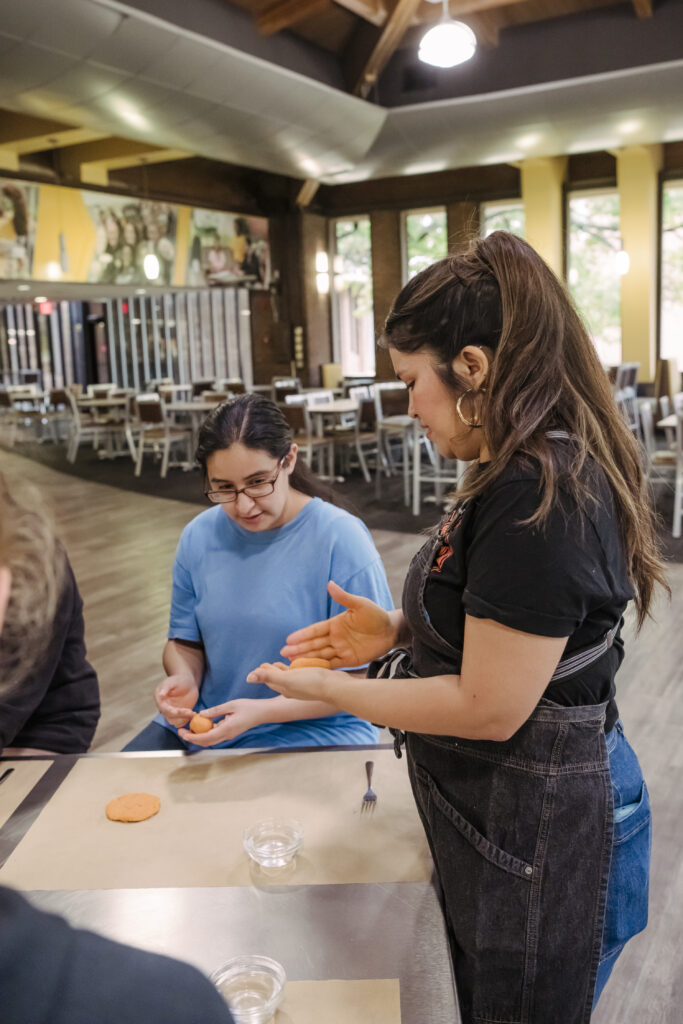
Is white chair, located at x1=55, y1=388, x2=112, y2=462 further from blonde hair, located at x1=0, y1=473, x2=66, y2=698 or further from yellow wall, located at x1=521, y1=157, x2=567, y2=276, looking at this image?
blonde hair, located at x1=0, y1=473, x2=66, y2=698

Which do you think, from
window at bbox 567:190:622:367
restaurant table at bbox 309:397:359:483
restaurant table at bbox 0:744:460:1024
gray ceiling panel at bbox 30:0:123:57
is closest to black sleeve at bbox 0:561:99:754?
restaurant table at bbox 0:744:460:1024

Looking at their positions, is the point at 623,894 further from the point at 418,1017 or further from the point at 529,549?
the point at 529,549

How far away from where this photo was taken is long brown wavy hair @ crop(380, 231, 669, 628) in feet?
3.19

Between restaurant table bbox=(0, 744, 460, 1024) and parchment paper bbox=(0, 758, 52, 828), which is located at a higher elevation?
parchment paper bbox=(0, 758, 52, 828)

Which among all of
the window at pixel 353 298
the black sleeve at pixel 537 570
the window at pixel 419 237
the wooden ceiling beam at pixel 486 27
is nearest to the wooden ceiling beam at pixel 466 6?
the wooden ceiling beam at pixel 486 27

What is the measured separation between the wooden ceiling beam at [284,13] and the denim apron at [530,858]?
692 centimetres

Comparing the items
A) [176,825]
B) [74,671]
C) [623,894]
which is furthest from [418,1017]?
[74,671]

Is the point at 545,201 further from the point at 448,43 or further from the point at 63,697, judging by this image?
the point at 63,697

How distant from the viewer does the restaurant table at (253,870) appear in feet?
3.10

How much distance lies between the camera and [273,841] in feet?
3.77

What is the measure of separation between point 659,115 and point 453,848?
7.38m

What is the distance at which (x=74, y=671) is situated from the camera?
1789mm

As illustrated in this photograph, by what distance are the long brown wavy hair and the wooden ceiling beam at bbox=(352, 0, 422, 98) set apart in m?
7.23

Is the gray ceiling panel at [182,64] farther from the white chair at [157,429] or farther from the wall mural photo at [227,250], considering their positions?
the wall mural photo at [227,250]
